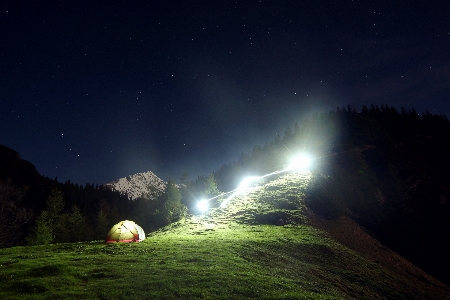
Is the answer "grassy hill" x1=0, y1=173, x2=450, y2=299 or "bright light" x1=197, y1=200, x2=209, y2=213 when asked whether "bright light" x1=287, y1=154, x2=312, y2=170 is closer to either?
"bright light" x1=197, y1=200, x2=209, y2=213

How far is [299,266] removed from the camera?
2966 cm

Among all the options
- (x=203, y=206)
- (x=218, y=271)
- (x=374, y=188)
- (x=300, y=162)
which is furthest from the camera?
(x=300, y=162)

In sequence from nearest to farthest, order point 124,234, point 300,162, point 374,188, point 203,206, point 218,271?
point 218,271
point 124,234
point 374,188
point 203,206
point 300,162

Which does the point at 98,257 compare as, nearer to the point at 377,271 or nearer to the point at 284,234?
the point at 284,234

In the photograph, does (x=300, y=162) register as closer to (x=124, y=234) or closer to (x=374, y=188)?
(x=374, y=188)

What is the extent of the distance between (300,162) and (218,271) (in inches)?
4076

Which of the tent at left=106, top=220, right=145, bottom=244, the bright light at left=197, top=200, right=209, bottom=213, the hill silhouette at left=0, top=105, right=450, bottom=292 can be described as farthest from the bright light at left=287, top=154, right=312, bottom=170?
the tent at left=106, top=220, right=145, bottom=244

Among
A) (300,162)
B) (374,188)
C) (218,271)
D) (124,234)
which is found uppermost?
(300,162)

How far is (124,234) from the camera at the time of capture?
40.2m

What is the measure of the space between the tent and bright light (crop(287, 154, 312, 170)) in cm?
7951

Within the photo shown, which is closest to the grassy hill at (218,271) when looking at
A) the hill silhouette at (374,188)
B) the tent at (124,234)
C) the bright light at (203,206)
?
the tent at (124,234)

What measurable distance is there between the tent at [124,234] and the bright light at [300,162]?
79507 mm

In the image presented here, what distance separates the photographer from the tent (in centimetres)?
3966

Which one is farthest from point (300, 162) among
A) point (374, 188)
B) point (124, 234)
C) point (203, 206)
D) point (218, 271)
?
point (218, 271)
